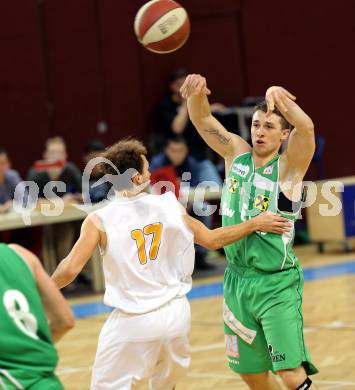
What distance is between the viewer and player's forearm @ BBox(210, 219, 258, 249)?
5.18 metres

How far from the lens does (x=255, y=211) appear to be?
5.73 metres

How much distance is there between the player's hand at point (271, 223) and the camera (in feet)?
18.1

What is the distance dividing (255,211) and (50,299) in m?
2.31

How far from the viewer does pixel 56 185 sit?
12422mm

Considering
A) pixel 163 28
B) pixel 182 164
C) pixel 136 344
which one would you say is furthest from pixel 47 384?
pixel 182 164

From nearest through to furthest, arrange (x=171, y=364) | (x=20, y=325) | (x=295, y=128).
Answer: (x=20, y=325) < (x=171, y=364) < (x=295, y=128)

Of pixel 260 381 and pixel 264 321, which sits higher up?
pixel 264 321

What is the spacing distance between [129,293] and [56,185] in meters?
7.64

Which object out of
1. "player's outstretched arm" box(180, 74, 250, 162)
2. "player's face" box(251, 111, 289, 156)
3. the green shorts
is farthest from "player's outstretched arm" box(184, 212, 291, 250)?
"player's outstretched arm" box(180, 74, 250, 162)

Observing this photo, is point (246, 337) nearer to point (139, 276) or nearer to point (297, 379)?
point (297, 379)

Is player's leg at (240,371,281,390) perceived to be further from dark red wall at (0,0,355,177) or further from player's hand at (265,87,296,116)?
dark red wall at (0,0,355,177)

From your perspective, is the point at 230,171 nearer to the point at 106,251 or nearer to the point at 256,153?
the point at 256,153

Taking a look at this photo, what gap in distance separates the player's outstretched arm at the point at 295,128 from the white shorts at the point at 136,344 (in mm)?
1260

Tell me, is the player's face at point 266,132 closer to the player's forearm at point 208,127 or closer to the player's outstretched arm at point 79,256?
the player's forearm at point 208,127
